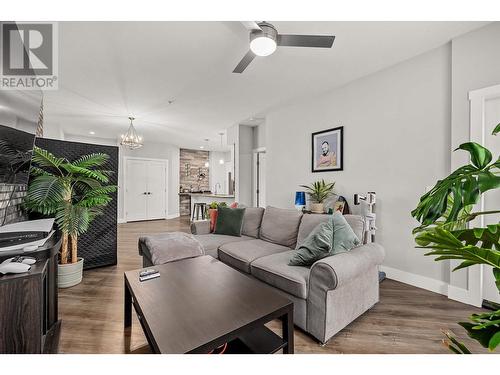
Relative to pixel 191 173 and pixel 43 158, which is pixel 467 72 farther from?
pixel 191 173

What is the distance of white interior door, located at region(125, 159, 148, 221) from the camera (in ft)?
22.9

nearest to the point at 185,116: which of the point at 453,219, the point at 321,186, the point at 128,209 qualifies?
the point at 321,186

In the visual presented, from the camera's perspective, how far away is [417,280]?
259cm

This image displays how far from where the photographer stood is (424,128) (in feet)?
8.45

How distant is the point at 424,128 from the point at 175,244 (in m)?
2.98

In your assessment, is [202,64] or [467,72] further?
[202,64]

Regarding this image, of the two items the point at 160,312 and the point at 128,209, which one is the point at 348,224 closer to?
the point at 160,312

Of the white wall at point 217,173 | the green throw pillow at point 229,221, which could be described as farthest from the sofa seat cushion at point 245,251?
the white wall at point 217,173

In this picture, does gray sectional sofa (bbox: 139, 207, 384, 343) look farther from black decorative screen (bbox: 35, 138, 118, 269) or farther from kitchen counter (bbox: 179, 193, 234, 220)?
kitchen counter (bbox: 179, 193, 234, 220)

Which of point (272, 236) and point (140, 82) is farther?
point (140, 82)

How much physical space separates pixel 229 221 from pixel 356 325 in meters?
1.79

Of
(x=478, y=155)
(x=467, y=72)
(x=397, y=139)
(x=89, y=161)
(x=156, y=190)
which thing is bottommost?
(x=156, y=190)

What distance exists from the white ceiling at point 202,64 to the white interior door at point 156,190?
2.93m

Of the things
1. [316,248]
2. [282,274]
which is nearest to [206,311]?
[282,274]
